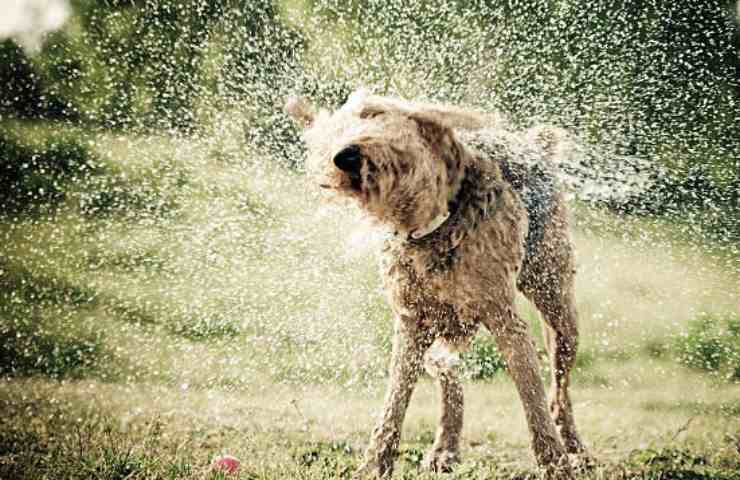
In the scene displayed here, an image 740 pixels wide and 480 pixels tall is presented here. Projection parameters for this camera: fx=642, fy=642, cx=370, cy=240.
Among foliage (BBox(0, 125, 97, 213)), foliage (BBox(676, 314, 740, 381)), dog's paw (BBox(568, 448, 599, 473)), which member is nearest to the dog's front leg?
dog's paw (BBox(568, 448, 599, 473))

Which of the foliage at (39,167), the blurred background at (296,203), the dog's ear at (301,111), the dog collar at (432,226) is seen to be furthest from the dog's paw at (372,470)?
the foliage at (39,167)

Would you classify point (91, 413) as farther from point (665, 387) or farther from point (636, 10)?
point (636, 10)

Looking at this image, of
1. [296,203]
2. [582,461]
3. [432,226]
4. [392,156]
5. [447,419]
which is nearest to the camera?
[392,156]

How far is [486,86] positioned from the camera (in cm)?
731

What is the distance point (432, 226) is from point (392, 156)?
1.62 feet

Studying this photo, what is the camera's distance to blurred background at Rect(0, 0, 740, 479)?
6.68 m

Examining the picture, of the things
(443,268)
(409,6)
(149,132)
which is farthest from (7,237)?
(443,268)

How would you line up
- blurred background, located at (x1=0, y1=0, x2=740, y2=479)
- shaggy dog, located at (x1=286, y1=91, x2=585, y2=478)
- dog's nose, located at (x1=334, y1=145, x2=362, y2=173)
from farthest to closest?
blurred background, located at (x1=0, y1=0, x2=740, y2=479) < shaggy dog, located at (x1=286, y1=91, x2=585, y2=478) < dog's nose, located at (x1=334, y1=145, x2=362, y2=173)

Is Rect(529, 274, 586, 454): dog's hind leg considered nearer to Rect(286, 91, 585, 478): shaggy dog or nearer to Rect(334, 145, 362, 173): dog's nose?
Rect(286, 91, 585, 478): shaggy dog

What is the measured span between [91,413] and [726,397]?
6.49 m

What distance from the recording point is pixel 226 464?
11.3ft

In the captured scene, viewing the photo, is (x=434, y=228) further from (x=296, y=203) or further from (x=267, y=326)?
(x=267, y=326)

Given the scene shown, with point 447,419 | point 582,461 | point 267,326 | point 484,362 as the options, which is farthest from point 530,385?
point 267,326

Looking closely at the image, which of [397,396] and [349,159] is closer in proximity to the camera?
[349,159]
